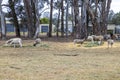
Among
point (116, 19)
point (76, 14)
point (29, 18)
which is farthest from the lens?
point (116, 19)

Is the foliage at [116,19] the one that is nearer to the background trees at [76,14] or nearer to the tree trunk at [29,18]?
the background trees at [76,14]

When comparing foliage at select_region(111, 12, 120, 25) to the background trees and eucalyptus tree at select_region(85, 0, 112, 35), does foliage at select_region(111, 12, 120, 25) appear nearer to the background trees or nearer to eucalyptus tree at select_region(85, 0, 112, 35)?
the background trees

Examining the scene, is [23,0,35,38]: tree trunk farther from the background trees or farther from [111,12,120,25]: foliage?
[111,12,120,25]: foliage

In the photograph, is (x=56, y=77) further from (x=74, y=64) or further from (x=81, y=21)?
(x=81, y=21)

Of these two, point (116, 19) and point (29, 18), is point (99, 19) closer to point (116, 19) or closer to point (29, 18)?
point (29, 18)

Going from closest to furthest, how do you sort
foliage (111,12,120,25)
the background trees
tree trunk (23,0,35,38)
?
the background trees → tree trunk (23,0,35,38) → foliage (111,12,120,25)

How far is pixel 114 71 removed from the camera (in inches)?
450

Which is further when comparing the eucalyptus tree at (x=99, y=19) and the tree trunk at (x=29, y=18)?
the tree trunk at (x=29, y=18)

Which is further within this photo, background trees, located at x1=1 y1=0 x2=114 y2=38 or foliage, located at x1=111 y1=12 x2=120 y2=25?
foliage, located at x1=111 y1=12 x2=120 y2=25

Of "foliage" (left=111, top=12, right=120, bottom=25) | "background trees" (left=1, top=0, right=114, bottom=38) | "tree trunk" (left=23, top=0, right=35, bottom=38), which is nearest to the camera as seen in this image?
"background trees" (left=1, top=0, right=114, bottom=38)

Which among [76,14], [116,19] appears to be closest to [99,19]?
[76,14]

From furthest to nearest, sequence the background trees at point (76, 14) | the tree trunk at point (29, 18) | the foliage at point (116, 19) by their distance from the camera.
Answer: the foliage at point (116, 19)
the tree trunk at point (29, 18)
the background trees at point (76, 14)

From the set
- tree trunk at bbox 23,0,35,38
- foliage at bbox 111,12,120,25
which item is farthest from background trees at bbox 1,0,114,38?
foliage at bbox 111,12,120,25

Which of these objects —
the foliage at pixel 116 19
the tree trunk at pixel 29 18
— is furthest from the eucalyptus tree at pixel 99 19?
the foliage at pixel 116 19
